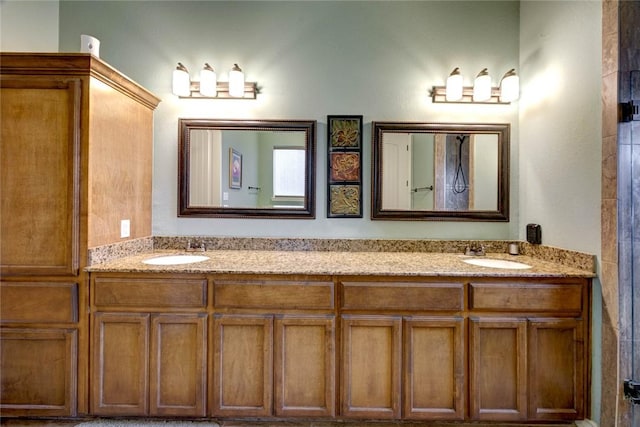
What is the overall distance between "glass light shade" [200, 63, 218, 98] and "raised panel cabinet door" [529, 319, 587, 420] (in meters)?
2.52

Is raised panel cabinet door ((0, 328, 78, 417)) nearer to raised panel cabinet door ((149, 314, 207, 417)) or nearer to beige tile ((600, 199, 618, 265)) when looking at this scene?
raised panel cabinet door ((149, 314, 207, 417))

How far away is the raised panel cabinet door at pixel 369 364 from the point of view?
1.77 meters

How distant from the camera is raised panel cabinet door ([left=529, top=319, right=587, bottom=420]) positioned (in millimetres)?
1743

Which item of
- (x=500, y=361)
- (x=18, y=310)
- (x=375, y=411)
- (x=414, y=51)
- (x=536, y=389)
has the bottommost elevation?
(x=375, y=411)

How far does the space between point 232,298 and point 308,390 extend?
2.14 ft

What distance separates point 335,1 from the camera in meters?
2.46

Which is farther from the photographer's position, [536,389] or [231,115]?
[231,115]

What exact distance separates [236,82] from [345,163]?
99 cm

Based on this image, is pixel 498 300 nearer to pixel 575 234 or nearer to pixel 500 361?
pixel 500 361

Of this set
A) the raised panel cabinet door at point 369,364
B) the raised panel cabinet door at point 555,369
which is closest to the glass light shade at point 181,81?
the raised panel cabinet door at point 369,364

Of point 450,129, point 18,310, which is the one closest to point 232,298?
point 18,310

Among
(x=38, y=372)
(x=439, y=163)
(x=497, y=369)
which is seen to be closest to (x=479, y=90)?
(x=439, y=163)

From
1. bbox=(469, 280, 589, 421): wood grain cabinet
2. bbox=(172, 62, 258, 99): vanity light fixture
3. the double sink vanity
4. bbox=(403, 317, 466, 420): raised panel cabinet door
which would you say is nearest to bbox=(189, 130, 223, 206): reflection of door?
bbox=(172, 62, 258, 99): vanity light fixture

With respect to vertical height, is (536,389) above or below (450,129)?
below
